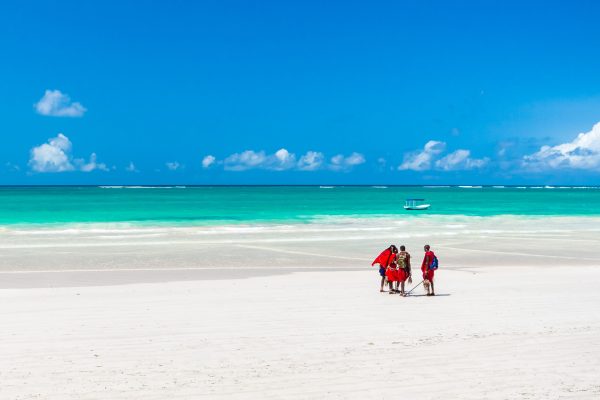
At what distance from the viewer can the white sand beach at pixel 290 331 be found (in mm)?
8547

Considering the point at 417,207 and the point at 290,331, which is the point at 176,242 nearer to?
the point at 290,331

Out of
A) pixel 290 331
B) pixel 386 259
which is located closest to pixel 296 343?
pixel 290 331

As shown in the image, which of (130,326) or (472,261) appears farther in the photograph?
(472,261)

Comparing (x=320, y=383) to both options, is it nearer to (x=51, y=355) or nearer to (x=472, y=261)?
(x=51, y=355)

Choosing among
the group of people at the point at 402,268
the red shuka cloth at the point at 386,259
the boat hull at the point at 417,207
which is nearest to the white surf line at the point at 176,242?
the red shuka cloth at the point at 386,259

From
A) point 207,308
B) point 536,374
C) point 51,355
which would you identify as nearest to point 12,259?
point 207,308

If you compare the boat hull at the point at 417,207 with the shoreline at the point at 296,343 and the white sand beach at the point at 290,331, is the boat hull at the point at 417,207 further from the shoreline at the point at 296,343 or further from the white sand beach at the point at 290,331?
the shoreline at the point at 296,343

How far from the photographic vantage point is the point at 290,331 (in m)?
11.7

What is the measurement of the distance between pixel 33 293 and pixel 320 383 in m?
10.7

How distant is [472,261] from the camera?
2598 cm

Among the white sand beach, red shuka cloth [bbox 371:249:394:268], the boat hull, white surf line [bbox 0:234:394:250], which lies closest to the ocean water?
the boat hull

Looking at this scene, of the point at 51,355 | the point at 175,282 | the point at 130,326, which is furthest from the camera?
the point at 175,282

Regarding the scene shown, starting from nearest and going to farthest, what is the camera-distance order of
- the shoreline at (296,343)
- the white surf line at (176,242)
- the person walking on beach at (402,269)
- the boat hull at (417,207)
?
the shoreline at (296,343) → the person walking on beach at (402,269) → the white surf line at (176,242) → the boat hull at (417,207)

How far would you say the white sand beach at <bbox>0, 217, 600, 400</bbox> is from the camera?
28.0 feet
